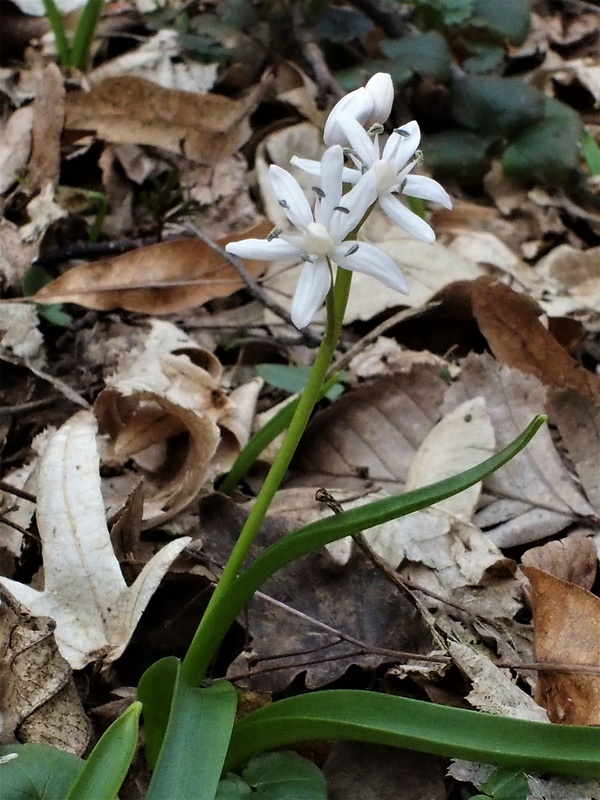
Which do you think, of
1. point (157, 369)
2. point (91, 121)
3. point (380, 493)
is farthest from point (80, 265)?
point (380, 493)

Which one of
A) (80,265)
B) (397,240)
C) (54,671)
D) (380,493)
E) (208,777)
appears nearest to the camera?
(208,777)

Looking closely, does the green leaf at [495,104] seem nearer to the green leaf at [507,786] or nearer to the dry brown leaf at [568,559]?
the dry brown leaf at [568,559]

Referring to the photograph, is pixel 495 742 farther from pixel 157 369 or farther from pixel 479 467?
pixel 157 369

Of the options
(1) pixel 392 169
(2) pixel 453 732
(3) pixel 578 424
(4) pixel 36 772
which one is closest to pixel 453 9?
(3) pixel 578 424

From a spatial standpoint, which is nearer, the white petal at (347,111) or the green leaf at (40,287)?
the white petal at (347,111)

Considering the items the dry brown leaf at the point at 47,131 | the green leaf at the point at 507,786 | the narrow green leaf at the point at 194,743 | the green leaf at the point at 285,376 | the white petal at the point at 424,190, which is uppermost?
the white petal at the point at 424,190

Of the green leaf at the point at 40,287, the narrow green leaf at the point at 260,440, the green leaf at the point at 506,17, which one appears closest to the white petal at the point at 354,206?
the narrow green leaf at the point at 260,440

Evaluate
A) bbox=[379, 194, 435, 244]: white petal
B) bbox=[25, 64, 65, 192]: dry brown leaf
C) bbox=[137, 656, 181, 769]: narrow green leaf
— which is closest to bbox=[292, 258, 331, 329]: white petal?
bbox=[379, 194, 435, 244]: white petal
